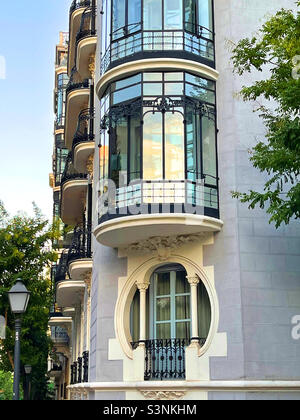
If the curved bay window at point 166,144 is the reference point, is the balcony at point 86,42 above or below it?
above

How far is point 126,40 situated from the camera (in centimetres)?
1694

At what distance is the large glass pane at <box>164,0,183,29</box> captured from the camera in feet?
54.4

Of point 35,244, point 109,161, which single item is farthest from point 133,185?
point 35,244

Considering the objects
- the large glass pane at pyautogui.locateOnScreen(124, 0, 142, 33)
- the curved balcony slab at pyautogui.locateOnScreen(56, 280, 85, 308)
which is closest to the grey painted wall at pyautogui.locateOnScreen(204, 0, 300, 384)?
the large glass pane at pyautogui.locateOnScreen(124, 0, 142, 33)

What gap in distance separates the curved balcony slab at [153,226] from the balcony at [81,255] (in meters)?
3.94

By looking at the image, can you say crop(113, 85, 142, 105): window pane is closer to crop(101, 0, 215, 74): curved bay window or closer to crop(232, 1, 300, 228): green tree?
crop(101, 0, 215, 74): curved bay window

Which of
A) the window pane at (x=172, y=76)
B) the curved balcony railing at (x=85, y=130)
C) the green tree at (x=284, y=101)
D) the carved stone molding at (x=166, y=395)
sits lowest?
the carved stone molding at (x=166, y=395)

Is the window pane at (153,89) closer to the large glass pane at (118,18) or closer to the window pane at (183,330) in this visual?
the large glass pane at (118,18)

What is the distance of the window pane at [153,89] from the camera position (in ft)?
52.9

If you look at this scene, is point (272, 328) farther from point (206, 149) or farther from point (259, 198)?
point (206, 149)

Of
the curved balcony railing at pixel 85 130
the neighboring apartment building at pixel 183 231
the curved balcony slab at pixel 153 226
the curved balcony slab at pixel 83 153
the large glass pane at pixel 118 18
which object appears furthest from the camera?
the curved balcony railing at pixel 85 130

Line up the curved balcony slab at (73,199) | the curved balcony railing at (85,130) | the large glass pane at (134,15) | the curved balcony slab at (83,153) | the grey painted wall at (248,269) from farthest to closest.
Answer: the curved balcony slab at (73,199)
the curved balcony railing at (85,130)
the curved balcony slab at (83,153)
the large glass pane at (134,15)
the grey painted wall at (248,269)

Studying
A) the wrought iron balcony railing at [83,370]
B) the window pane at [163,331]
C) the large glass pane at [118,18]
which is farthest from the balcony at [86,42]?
the window pane at [163,331]

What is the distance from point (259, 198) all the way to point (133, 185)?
390 cm
